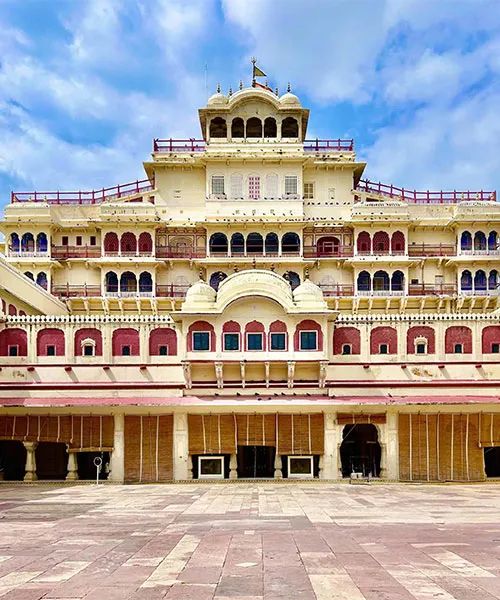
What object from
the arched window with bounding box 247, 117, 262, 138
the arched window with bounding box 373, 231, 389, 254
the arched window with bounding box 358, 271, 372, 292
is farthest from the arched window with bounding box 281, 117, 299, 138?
the arched window with bounding box 358, 271, 372, 292

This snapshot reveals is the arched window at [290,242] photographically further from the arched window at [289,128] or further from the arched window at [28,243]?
the arched window at [28,243]

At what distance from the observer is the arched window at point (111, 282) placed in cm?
4588

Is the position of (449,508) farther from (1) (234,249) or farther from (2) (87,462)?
(1) (234,249)

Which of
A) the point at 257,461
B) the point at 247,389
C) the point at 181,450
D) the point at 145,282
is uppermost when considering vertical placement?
the point at 145,282

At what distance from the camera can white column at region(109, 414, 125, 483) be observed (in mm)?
31312

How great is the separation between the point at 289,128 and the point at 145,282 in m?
15.6

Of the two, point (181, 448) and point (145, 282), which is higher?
point (145, 282)

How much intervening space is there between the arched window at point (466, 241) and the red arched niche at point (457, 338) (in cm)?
1429

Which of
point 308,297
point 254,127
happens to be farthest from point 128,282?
point 308,297

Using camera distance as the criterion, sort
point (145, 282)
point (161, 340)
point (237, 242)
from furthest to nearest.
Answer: point (237, 242) → point (145, 282) → point (161, 340)

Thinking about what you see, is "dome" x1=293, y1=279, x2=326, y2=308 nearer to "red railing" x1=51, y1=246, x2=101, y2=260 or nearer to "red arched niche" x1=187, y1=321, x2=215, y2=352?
"red arched niche" x1=187, y1=321, x2=215, y2=352

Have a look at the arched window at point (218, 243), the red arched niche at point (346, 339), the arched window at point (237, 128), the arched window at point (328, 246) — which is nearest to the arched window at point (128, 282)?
the arched window at point (218, 243)

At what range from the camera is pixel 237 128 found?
4866 cm

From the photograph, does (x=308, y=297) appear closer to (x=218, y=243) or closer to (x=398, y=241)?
(x=218, y=243)
